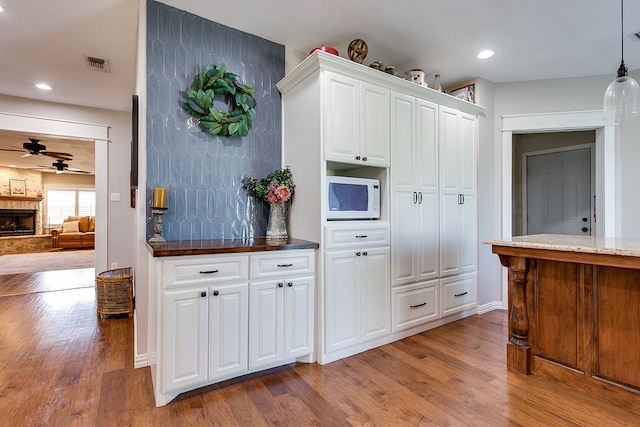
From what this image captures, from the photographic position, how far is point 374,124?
2602 mm

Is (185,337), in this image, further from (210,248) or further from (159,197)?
(159,197)

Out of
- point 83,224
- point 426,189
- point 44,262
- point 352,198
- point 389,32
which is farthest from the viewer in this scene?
point 83,224

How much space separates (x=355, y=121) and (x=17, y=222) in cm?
1127

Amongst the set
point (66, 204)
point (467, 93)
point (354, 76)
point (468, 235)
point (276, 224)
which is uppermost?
point (467, 93)

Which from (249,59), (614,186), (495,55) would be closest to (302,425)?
(249,59)

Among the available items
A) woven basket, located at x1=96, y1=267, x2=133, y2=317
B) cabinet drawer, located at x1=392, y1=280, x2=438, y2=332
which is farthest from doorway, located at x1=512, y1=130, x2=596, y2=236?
woven basket, located at x1=96, y1=267, x2=133, y2=317

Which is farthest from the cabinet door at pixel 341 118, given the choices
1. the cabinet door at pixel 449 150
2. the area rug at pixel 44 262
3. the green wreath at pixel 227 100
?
the area rug at pixel 44 262

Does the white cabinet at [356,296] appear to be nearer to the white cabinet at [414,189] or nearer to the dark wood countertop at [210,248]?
the white cabinet at [414,189]

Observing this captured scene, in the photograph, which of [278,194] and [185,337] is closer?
[185,337]

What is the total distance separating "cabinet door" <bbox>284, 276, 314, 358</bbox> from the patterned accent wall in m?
0.69

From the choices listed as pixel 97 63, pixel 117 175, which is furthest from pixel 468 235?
pixel 117 175

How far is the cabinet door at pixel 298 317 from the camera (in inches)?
85.7

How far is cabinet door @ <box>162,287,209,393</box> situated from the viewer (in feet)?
5.87

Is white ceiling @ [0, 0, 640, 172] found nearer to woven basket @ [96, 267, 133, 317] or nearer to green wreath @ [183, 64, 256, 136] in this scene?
green wreath @ [183, 64, 256, 136]
